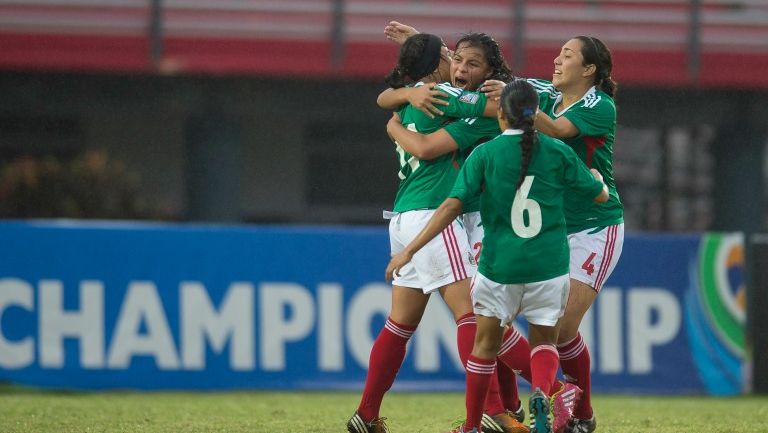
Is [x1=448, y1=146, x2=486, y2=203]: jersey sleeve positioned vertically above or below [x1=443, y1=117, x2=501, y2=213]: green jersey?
below

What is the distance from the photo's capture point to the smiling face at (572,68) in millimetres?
6168

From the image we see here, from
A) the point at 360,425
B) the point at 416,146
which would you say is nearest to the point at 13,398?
the point at 360,425

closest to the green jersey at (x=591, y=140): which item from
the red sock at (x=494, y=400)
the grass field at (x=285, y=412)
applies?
the red sock at (x=494, y=400)

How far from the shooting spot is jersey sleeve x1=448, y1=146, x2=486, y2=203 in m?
5.52

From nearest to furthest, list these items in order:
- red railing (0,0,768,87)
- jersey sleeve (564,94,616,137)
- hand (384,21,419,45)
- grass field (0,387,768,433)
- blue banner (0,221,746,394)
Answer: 1. jersey sleeve (564,94,616,137)
2. hand (384,21,419,45)
3. grass field (0,387,768,433)
4. blue banner (0,221,746,394)
5. red railing (0,0,768,87)

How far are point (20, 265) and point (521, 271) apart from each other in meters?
5.86

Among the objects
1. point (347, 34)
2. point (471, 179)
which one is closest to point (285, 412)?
point (471, 179)

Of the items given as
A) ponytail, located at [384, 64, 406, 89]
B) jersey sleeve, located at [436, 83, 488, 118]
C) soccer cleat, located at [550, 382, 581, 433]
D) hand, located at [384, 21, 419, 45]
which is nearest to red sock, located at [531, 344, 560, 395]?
soccer cleat, located at [550, 382, 581, 433]

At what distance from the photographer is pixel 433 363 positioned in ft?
35.0

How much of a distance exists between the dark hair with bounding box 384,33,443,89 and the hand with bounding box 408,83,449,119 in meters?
0.17

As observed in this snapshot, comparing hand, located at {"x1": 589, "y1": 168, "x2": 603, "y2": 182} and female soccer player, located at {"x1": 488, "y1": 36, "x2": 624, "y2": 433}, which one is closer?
hand, located at {"x1": 589, "y1": 168, "x2": 603, "y2": 182}

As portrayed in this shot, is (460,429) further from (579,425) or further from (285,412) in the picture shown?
(285,412)

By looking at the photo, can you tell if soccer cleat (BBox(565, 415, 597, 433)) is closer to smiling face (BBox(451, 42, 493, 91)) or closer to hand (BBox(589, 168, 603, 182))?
hand (BBox(589, 168, 603, 182))

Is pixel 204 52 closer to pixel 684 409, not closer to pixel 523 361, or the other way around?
pixel 684 409
